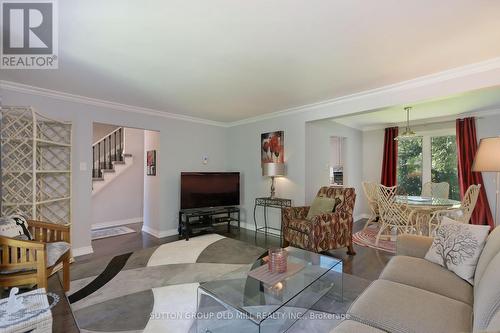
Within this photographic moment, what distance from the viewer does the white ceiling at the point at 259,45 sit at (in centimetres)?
175

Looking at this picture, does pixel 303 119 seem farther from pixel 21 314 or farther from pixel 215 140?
pixel 21 314

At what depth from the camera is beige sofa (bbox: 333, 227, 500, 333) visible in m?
1.22

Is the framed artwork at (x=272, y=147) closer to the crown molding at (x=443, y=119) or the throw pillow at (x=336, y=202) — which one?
the throw pillow at (x=336, y=202)

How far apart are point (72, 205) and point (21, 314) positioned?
95.0 inches

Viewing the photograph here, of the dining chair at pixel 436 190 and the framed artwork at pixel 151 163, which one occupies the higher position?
the framed artwork at pixel 151 163

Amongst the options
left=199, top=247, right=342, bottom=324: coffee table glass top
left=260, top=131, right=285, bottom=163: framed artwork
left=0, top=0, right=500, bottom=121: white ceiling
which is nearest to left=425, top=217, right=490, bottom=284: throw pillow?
left=199, top=247, right=342, bottom=324: coffee table glass top

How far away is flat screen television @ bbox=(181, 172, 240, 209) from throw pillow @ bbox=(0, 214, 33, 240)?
2.33 metres

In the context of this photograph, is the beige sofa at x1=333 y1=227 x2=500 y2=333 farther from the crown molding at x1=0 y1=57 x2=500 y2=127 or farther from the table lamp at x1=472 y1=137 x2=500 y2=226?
the crown molding at x1=0 y1=57 x2=500 y2=127

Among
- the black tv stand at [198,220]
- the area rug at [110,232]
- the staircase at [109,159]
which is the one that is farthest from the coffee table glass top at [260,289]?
the staircase at [109,159]

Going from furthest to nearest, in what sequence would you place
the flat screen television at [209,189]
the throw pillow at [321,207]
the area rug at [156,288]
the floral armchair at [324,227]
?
the flat screen television at [209,189] → the throw pillow at [321,207] → the floral armchair at [324,227] → the area rug at [156,288]

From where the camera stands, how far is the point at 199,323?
195 cm

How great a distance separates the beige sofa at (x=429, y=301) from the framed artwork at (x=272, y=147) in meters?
2.96

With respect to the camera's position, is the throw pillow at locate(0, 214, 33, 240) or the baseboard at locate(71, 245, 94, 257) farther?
the baseboard at locate(71, 245, 94, 257)

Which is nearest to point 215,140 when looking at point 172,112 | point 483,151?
point 172,112
